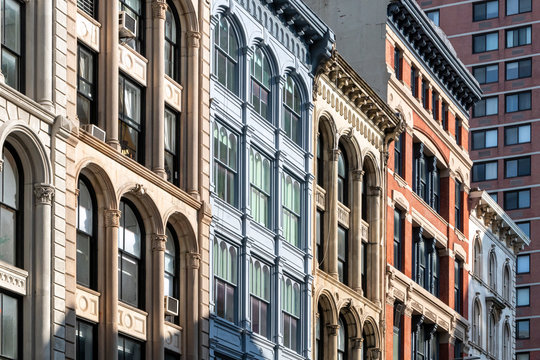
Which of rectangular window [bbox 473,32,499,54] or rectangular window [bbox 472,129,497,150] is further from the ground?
rectangular window [bbox 473,32,499,54]

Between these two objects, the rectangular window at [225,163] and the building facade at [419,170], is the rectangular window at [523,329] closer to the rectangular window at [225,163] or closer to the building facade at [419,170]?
the building facade at [419,170]

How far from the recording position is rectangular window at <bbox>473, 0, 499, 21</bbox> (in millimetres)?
127625

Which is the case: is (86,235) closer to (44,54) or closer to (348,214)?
(44,54)

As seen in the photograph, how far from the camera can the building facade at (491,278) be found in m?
74.6

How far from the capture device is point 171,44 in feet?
146

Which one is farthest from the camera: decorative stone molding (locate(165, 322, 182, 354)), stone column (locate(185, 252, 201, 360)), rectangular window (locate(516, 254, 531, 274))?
rectangular window (locate(516, 254, 531, 274))

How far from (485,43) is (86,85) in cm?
9203

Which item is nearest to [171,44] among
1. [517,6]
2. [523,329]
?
[523,329]

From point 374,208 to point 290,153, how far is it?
8688 mm

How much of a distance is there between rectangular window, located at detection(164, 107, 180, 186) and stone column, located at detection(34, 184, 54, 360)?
25.3 feet

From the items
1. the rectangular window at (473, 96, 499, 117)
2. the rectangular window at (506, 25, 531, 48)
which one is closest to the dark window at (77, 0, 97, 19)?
the rectangular window at (473, 96, 499, 117)

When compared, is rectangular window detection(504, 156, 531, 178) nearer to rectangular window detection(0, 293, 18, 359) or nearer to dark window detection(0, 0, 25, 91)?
A: dark window detection(0, 0, 25, 91)

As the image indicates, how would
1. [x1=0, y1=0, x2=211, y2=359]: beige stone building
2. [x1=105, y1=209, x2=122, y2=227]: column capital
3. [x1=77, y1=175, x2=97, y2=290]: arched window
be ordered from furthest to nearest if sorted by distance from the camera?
[x1=105, y1=209, x2=122, y2=227]: column capital, [x1=77, y1=175, x2=97, y2=290]: arched window, [x1=0, y1=0, x2=211, y2=359]: beige stone building

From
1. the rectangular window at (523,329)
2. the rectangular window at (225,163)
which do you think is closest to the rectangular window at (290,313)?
the rectangular window at (225,163)
